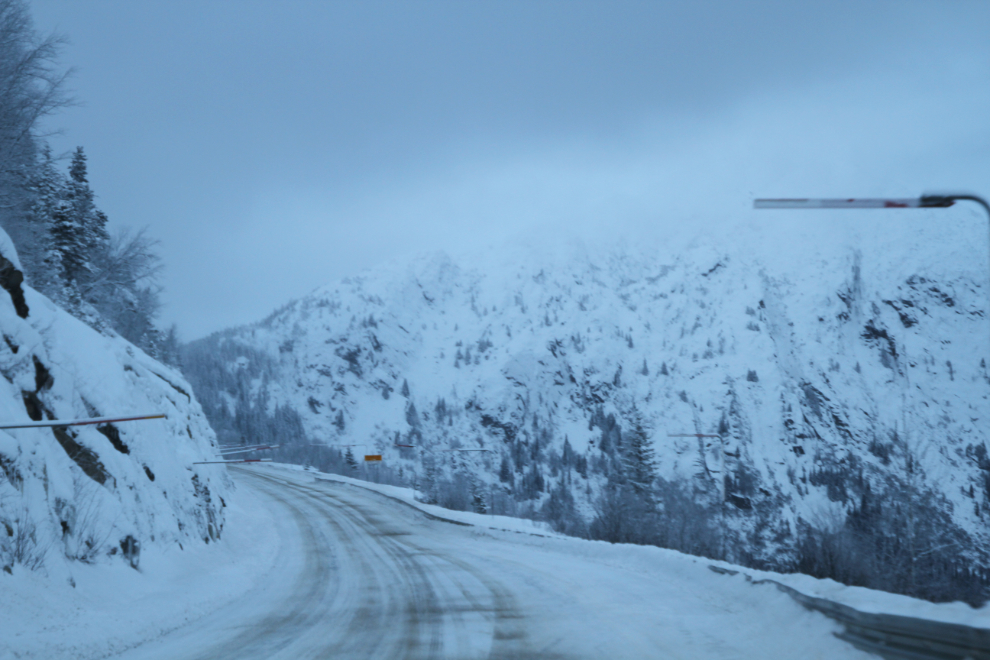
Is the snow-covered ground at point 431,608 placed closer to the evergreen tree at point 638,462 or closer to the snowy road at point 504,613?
the snowy road at point 504,613

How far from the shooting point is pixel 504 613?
865 centimetres

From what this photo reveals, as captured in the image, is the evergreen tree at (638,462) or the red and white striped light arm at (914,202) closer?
the red and white striped light arm at (914,202)

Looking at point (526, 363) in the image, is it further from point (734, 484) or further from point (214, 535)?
point (214, 535)

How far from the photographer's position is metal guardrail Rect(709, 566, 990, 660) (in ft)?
15.0

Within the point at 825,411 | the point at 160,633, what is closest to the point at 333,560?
the point at 160,633

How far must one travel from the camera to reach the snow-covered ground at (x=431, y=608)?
6.58 meters

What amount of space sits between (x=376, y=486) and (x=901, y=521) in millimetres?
27273

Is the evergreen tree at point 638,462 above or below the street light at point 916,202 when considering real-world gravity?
below

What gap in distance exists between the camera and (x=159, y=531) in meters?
11.6

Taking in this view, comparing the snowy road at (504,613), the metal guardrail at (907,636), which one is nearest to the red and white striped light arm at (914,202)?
the metal guardrail at (907,636)

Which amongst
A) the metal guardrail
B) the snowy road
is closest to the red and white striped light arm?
the metal guardrail

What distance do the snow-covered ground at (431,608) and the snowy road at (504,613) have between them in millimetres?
27

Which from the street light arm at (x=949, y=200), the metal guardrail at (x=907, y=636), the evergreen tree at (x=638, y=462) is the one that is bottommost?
the evergreen tree at (x=638, y=462)

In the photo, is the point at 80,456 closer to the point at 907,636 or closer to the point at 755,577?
Result: the point at 755,577
